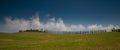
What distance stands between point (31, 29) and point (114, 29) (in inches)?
4116

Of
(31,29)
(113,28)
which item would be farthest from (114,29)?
(31,29)

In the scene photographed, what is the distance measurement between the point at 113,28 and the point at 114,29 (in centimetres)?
177

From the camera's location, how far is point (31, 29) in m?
199

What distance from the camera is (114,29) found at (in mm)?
121250

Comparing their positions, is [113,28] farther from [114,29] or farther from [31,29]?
[31,29]

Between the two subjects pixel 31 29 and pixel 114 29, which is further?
pixel 31 29

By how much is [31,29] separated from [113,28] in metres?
103

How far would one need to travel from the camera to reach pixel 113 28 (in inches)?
4838

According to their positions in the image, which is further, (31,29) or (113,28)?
(31,29)
